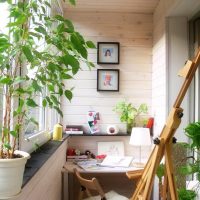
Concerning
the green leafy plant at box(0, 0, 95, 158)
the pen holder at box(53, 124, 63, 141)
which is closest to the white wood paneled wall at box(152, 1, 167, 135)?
the pen holder at box(53, 124, 63, 141)

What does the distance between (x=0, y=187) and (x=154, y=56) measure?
8.86ft

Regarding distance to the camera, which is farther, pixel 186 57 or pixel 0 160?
pixel 186 57

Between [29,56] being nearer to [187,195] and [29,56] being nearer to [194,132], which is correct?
[194,132]

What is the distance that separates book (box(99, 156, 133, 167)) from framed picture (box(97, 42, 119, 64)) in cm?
116

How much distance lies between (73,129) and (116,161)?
662 mm

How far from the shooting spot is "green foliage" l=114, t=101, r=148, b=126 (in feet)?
10.6

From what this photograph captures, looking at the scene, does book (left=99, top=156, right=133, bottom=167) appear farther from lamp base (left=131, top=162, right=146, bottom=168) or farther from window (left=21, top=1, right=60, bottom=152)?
window (left=21, top=1, right=60, bottom=152)

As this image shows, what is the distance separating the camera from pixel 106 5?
128 inches

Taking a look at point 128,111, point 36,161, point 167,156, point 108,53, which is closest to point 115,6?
point 108,53

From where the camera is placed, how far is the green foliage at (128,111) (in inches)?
127

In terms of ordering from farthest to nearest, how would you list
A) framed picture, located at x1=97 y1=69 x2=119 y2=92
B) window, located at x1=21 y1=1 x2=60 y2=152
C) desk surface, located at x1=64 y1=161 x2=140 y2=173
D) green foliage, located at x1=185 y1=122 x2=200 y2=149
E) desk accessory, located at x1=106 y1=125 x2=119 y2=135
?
framed picture, located at x1=97 y1=69 x2=119 y2=92 → desk accessory, located at x1=106 y1=125 x2=119 y2=135 → desk surface, located at x1=64 y1=161 x2=140 y2=173 → window, located at x1=21 y1=1 x2=60 y2=152 → green foliage, located at x1=185 y1=122 x2=200 y2=149

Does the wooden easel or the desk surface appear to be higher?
the wooden easel

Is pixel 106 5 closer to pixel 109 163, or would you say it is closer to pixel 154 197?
pixel 109 163

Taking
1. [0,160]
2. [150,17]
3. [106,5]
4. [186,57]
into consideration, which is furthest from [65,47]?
[150,17]
